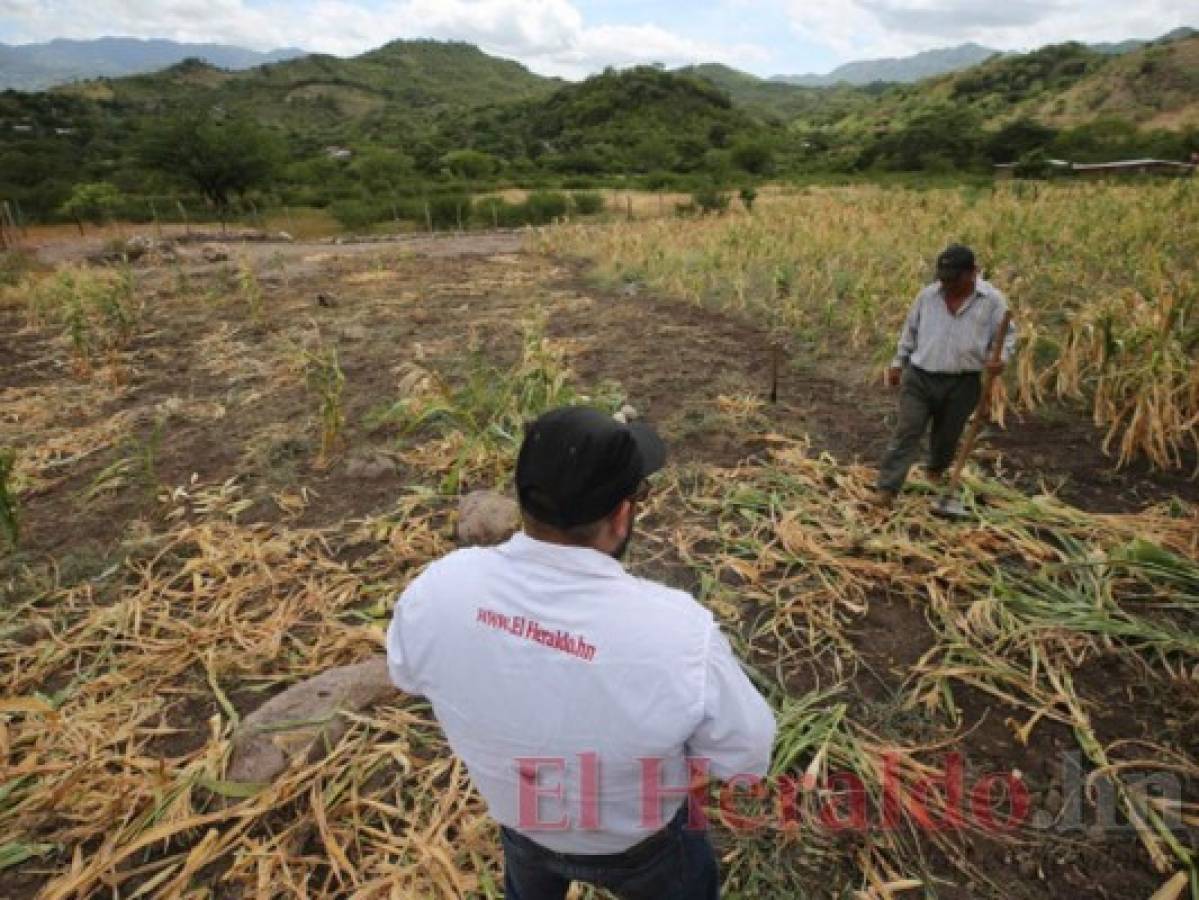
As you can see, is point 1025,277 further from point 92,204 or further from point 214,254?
point 92,204

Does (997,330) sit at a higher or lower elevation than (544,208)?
higher

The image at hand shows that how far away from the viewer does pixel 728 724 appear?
3.33 feet

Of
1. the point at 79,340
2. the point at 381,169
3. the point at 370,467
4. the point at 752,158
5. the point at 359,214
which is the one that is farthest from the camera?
the point at 752,158

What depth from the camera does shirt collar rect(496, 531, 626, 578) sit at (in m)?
1.02

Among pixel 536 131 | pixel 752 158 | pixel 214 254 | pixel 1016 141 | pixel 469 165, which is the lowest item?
pixel 214 254

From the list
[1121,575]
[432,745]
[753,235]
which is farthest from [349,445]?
[753,235]

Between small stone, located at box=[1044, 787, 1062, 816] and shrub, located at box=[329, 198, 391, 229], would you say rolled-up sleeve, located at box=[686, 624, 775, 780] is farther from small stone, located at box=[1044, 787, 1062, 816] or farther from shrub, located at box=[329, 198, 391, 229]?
shrub, located at box=[329, 198, 391, 229]

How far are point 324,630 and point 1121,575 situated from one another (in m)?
3.75

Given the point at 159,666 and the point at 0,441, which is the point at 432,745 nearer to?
the point at 159,666

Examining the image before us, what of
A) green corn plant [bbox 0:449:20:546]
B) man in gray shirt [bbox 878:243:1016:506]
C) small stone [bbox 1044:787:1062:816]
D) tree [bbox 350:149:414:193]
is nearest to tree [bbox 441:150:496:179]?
tree [bbox 350:149:414:193]

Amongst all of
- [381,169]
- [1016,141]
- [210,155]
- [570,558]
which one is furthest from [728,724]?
[1016,141]

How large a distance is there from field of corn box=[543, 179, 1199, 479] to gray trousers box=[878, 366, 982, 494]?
1356 millimetres

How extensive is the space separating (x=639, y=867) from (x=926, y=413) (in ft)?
10.0

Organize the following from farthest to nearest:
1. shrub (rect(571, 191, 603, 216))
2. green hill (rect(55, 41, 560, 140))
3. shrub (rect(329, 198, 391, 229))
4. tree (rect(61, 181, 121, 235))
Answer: green hill (rect(55, 41, 560, 140)) → shrub (rect(571, 191, 603, 216)) → shrub (rect(329, 198, 391, 229)) → tree (rect(61, 181, 121, 235))
